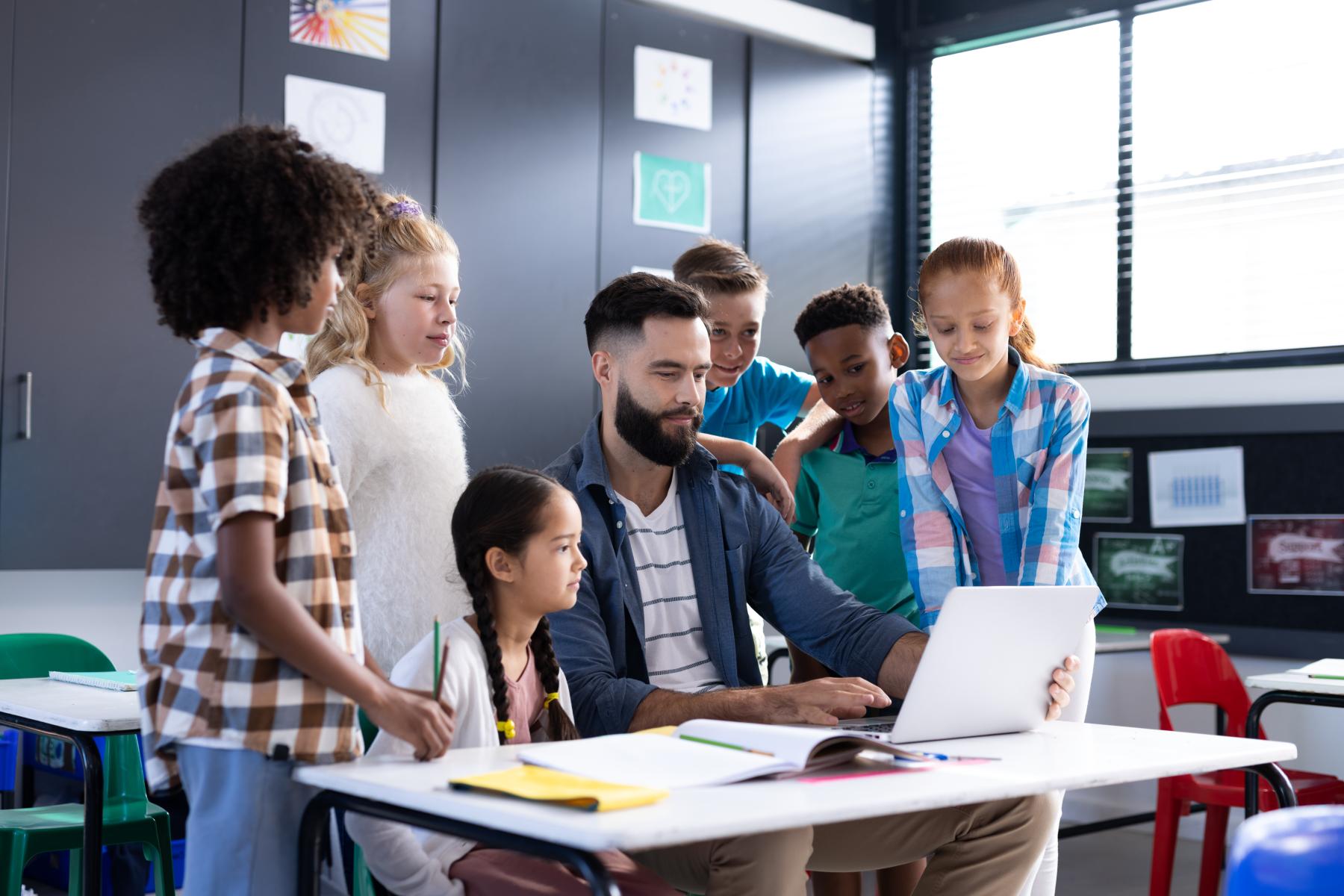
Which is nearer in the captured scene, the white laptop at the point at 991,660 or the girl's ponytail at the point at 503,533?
the white laptop at the point at 991,660

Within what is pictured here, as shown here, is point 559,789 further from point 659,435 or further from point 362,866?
point 659,435

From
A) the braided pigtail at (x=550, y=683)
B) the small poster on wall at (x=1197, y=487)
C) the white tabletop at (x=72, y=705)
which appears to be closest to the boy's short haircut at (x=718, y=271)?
the braided pigtail at (x=550, y=683)

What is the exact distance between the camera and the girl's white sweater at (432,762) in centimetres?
149

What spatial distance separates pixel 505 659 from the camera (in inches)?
69.9

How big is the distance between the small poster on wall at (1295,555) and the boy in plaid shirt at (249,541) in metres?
3.31

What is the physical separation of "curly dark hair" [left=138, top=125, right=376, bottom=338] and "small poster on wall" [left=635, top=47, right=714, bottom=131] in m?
2.88

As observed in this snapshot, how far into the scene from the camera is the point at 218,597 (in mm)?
1358

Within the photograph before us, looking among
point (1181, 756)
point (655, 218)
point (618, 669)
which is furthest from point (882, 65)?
point (1181, 756)

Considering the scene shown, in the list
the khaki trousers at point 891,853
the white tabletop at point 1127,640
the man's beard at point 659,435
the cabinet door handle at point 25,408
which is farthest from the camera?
the white tabletop at point 1127,640

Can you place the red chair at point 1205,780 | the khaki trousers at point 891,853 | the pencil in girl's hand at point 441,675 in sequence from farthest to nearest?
the red chair at point 1205,780 < the khaki trousers at point 891,853 < the pencil in girl's hand at point 441,675

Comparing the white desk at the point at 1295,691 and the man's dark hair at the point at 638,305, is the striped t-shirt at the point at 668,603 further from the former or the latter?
the white desk at the point at 1295,691

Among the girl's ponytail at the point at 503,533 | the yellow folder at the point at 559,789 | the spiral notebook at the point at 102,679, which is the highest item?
the girl's ponytail at the point at 503,533

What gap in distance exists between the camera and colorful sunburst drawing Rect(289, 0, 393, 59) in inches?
138

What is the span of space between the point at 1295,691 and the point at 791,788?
194 cm
